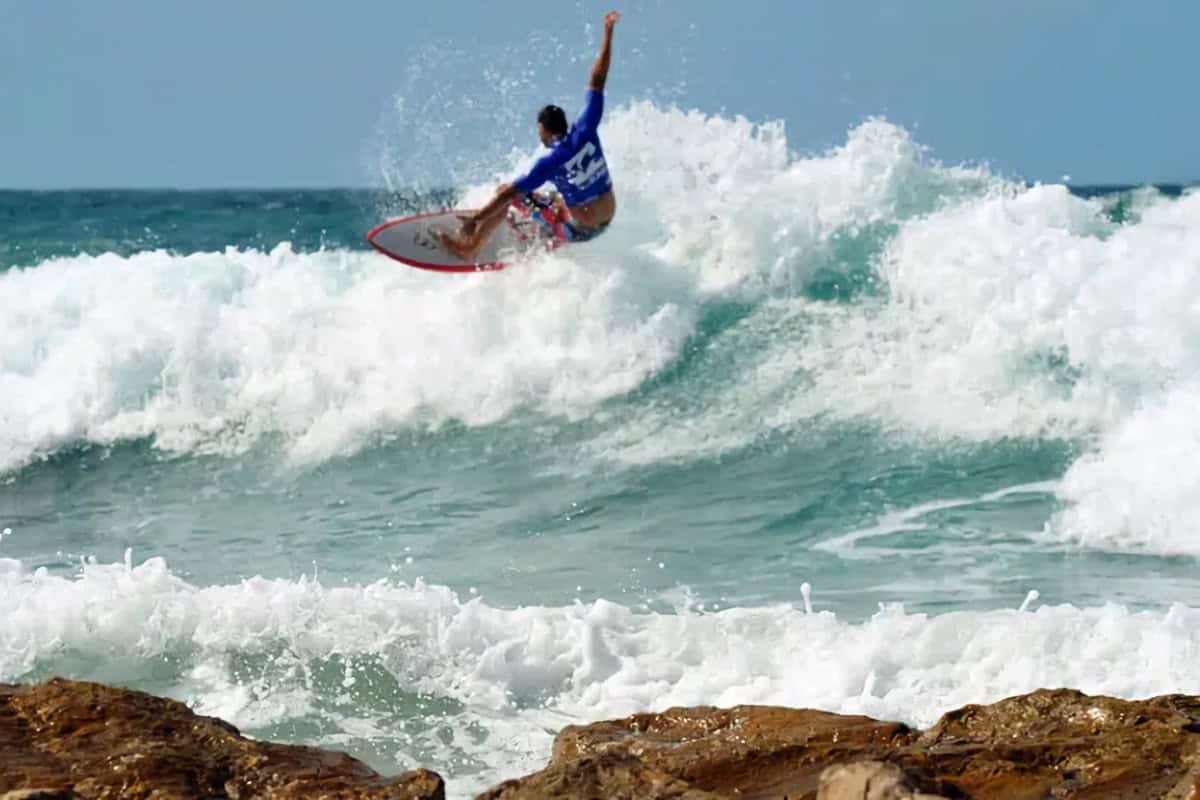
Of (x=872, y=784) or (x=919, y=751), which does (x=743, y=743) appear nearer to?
(x=919, y=751)

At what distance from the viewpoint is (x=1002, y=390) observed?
10367 mm

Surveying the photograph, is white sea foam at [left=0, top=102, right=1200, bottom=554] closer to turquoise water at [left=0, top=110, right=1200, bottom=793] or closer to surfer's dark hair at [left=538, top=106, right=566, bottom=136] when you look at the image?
turquoise water at [left=0, top=110, right=1200, bottom=793]

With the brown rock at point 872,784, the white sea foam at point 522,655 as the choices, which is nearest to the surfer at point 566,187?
the white sea foam at point 522,655

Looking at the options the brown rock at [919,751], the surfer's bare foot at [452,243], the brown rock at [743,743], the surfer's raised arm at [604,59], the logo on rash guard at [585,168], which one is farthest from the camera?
the surfer's bare foot at [452,243]

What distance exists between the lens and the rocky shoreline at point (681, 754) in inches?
149

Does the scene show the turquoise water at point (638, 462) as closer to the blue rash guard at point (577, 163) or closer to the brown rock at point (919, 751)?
the brown rock at point (919, 751)

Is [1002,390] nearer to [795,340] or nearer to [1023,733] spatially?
[795,340]

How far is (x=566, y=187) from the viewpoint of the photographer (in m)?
10.8

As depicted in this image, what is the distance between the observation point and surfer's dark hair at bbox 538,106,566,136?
409 inches

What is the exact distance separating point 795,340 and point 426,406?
116 inches

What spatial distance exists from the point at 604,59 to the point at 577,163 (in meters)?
0.84

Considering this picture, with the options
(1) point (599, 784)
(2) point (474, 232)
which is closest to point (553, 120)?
(2) point (474, 232)

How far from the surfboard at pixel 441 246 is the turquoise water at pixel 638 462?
0.75 feet

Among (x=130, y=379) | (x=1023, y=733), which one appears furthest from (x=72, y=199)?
(x=1023, y=733)
